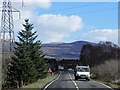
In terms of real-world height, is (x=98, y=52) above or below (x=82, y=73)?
above

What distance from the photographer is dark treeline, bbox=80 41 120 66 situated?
124450 millimetres

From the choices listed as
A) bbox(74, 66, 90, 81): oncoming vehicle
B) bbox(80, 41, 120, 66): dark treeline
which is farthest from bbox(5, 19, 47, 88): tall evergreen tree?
bbox(80, 41, 120, 66): dark treeline

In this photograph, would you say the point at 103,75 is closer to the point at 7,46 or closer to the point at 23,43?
the point at 23,43

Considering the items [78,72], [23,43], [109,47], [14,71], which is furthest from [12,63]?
[109,47]

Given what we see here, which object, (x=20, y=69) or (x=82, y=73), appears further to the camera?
(x=82, y=73)

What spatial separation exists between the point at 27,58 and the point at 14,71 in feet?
8.28

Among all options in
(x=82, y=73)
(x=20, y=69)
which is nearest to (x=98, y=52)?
(x=82, y=73)

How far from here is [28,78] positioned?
50.2 m

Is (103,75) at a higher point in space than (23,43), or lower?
lower

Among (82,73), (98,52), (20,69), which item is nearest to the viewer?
(20,69)

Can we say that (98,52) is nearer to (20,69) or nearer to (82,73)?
(82,73)

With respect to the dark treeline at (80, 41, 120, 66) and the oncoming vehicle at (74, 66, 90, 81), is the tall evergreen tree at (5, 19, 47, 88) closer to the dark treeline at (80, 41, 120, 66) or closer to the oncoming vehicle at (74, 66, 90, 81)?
the oncoming vehicle at (74, 66, 90, 81)

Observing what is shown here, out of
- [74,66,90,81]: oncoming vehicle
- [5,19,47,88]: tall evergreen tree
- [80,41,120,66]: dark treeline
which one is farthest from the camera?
[80,41,120,66]: dark treeline

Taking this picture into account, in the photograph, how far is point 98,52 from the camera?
13412 centimetres
